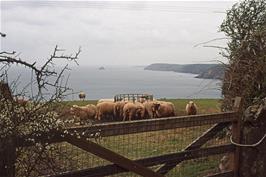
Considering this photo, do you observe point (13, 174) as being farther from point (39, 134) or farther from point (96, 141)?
point (96, 141)

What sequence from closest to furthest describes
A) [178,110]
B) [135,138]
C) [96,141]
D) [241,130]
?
1. [96,141]
2. [135,138]
3. [241,130]
4. [178,110]

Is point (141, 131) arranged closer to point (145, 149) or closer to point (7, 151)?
point (145, 149)

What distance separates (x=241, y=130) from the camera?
5.25 metres

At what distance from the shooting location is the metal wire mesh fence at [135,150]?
3.16 meters

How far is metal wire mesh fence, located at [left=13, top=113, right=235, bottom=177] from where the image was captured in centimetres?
316

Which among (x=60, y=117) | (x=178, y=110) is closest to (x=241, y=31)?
(x=60, y=117)

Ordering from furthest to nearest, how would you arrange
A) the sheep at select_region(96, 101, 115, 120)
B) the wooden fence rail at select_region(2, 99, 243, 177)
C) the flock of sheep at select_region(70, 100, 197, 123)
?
1. the sheep at select_region(96, 101, 115, 120)
2. the flock of sheep at select_region(70, 100, 197, 123)
3. the wooden fence rail at select_region(2, 99, 243, 177)

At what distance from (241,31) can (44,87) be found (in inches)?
229

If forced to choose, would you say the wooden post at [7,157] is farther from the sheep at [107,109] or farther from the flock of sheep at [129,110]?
the sheep at [107,109]

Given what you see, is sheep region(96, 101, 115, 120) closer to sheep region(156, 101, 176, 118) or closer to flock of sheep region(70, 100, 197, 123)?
flock of sheep region(70, 100, 197, 123)

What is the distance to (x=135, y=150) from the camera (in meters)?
4.97

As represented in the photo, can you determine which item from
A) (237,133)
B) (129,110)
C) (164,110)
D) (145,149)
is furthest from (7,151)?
(164,110)

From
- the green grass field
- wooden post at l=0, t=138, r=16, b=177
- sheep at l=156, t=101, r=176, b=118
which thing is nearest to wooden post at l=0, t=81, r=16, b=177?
wooden post at l=0, t=138, r=16, b=177

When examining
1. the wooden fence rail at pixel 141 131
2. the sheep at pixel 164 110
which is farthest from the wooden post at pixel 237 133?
the sheep at pixel 164 110
